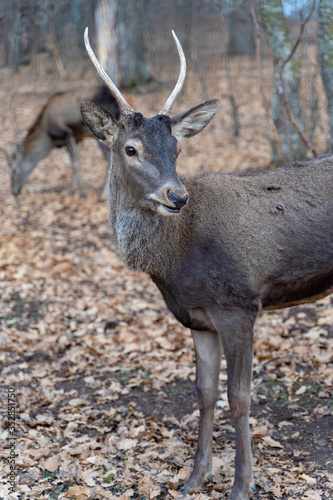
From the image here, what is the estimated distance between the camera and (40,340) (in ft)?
23.0

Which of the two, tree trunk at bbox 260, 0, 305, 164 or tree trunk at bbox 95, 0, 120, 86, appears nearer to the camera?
tree trunk at bbox 260, 0, 305, 164

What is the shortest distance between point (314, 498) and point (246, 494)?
1.70 feet

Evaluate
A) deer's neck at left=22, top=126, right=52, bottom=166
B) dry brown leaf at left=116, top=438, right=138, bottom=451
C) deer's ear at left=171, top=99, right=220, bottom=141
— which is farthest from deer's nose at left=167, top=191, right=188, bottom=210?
deer's neck at left=22, top=126, right=52, bottom=166

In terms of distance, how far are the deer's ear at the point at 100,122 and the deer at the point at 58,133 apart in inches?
288

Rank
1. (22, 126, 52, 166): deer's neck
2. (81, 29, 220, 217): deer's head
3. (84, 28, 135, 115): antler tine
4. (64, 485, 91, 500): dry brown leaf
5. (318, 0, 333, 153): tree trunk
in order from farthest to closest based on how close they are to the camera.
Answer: (22, 126, 52, 166): deer's neck
(318, 0, 333, 153): tree trunk
(84, 28, 135, 115): antler tine
(64, 485, 91, 500): dry brown leaf
(81, 29, 220, 217): deer's head

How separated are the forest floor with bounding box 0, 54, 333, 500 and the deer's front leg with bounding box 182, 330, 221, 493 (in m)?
0.17

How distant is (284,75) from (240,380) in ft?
20.6

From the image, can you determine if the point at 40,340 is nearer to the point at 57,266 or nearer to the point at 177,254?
the point at 57,266

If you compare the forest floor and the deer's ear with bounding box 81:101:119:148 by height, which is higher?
the deer's ear with bounding box 81:101:119:148

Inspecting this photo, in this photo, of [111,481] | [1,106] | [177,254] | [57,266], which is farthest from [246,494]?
[1,106]

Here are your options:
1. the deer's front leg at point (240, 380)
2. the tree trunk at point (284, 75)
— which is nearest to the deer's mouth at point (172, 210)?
the deer's front leg at point (240, 380)

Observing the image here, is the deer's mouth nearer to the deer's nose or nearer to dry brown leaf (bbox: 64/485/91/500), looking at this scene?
the deer's nose

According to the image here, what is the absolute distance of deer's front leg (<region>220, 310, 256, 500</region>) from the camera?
167 inches

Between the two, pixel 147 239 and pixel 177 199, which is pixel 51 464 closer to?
pixel 147 239
